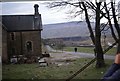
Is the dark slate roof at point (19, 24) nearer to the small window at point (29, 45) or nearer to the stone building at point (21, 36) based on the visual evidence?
the stone building at point (21, 36)

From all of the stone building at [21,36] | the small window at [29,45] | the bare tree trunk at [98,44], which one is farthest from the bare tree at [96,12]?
the small window at [29,45]

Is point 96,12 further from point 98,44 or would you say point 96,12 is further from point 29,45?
point 29,45

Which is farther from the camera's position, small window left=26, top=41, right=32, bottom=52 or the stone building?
small window left=26, top=41, right=32, bottom=52

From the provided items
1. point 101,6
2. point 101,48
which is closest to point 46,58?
point 101,48

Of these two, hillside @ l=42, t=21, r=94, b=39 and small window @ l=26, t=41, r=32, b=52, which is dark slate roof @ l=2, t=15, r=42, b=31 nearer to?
small window @ l=26, t=41, r=32, b=52

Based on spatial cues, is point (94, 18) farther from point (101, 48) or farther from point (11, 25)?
point (11, 25)

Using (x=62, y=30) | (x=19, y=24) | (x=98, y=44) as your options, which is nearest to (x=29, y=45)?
(x=19, y=24)

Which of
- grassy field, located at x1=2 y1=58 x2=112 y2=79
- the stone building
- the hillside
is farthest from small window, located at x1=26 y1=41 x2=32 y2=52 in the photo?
the hillside

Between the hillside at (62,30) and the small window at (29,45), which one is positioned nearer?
the hillside at (62,30)
